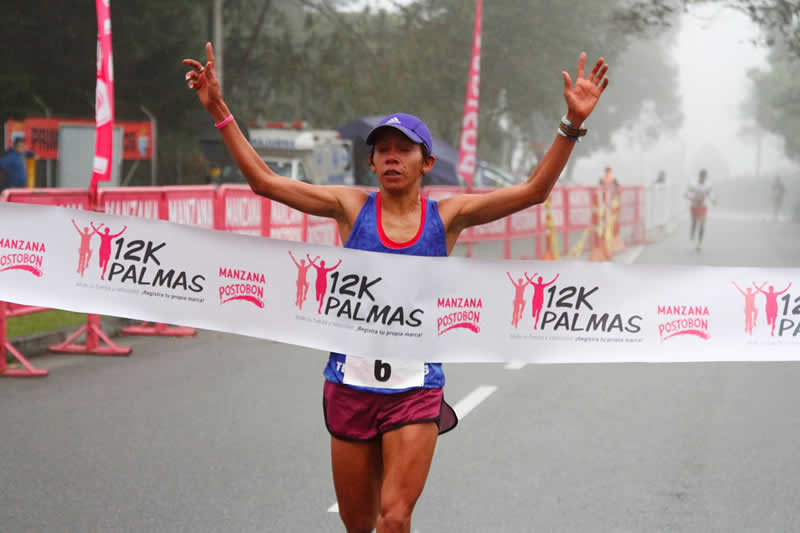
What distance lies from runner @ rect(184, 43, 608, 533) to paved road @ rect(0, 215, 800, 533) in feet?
4.84

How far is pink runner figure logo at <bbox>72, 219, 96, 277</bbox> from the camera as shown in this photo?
5.23 m

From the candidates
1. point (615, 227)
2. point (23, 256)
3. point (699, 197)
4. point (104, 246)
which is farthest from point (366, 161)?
point (104, 246)

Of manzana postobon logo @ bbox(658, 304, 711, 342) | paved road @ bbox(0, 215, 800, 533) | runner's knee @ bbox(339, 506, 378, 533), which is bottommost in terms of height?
paved road @ bbox(0, 215, 800, 533)

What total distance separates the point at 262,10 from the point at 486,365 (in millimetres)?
25800

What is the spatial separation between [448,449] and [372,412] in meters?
3.20

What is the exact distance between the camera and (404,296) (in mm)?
4508

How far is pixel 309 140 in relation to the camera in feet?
85.7

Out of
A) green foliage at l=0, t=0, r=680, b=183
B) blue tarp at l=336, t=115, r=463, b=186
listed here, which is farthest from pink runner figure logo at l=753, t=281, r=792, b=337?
blue tarp at l=336, t=115, r=463, b=186

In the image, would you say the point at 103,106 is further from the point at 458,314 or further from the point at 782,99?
the point at 782,99

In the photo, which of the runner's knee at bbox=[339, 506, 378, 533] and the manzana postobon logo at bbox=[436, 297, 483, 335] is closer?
the runner's knee at bbox=[339, 506, 378, 533]

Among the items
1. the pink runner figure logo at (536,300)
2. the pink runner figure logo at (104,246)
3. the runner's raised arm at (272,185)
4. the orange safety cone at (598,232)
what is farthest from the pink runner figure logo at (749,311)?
the orange safety cone at (598,232)

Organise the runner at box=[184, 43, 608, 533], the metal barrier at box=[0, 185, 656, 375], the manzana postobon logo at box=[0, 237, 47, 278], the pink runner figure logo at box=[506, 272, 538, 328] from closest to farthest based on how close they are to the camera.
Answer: the runner at box=[184, 43, 608, 533], the pink runner figure logo at box=[506, 272, 538, 328], the manzana postobon logo at box=[0, 237, 47, 278], the metal barrier at box=[0, 185, 656, 375]

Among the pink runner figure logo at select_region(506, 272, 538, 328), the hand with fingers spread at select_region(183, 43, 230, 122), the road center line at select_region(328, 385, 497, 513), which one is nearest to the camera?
the hand with fingers spread at select_region(183, 43, 230, 122)

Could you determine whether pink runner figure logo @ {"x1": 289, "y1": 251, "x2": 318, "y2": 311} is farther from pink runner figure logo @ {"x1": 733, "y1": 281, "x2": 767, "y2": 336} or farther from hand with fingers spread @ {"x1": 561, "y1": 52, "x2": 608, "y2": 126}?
pink runner figure logo @ {"x1": 733, "y1": 281, "x2": 767, "y2": 336}
